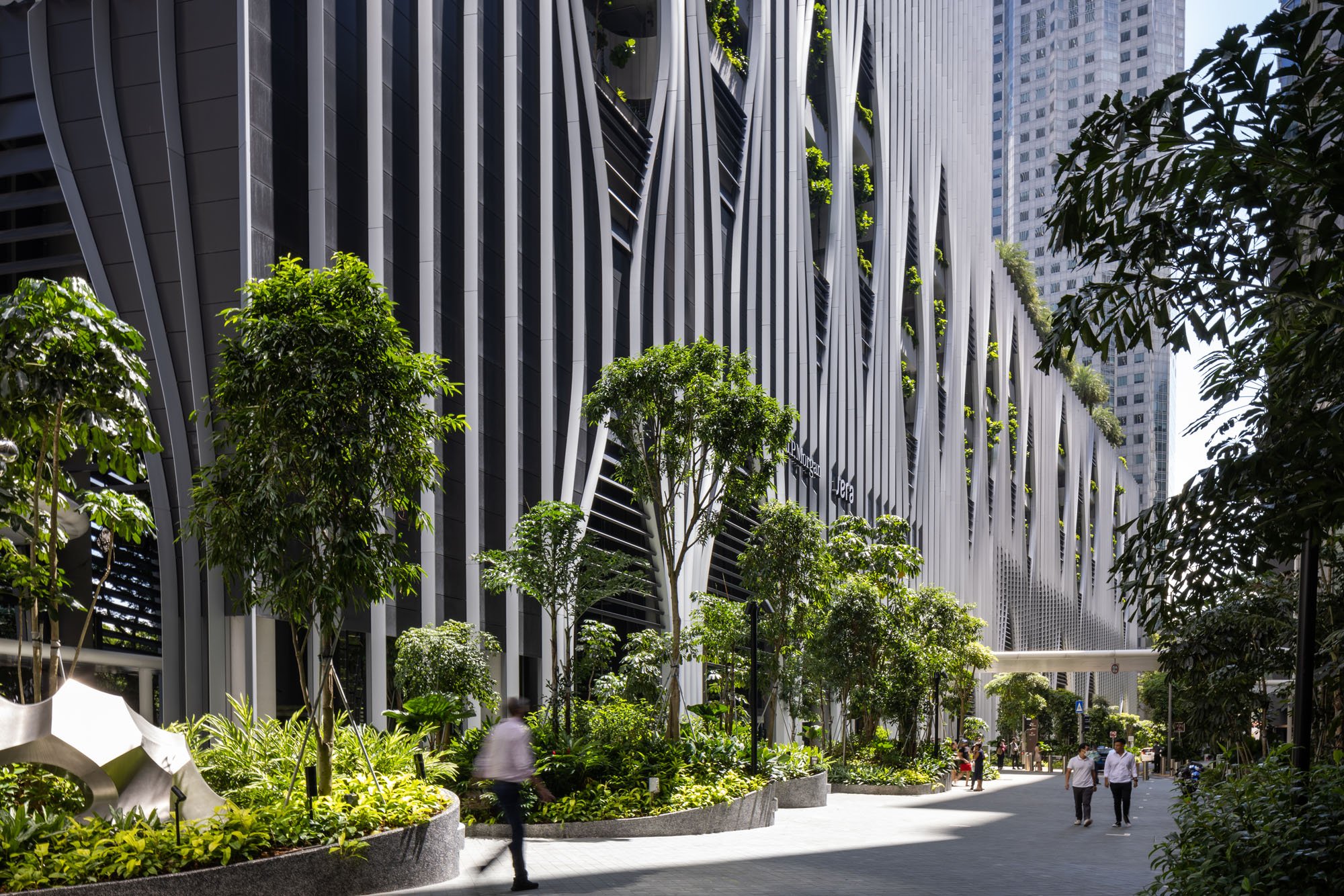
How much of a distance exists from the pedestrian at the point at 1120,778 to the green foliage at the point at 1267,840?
11.2m

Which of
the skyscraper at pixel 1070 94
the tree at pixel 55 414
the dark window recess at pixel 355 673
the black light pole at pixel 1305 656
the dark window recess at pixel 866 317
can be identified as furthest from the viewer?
the skyscraper at pixel 1070 94

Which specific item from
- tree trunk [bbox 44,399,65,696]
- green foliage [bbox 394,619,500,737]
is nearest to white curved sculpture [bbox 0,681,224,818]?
tree trunk [bbox 44,399,65,696]

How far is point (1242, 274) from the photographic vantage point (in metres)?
8.38

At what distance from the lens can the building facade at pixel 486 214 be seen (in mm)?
20375

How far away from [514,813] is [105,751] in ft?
11.4

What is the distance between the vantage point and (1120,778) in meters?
22.2

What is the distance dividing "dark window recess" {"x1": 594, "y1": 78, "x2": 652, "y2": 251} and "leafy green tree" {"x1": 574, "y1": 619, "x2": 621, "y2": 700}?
469 inches

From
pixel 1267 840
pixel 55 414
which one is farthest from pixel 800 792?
pixel 1267 840

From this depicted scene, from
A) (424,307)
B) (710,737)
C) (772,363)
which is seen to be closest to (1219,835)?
(710,737)

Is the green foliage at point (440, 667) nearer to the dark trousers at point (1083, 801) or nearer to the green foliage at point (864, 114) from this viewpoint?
the dark trousers at point (1083, 801)

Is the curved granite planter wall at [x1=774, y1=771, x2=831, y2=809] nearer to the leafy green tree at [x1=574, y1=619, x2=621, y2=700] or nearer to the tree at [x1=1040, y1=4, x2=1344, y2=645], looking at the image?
the leafy green tree at [x1=574, y1=619, x2=621, y2=700]

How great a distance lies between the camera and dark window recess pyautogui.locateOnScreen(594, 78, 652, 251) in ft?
110

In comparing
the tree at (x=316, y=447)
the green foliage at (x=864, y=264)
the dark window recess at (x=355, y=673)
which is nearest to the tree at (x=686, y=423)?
Answer: the dark window recess at (x=355, y=673)

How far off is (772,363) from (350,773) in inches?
1331
